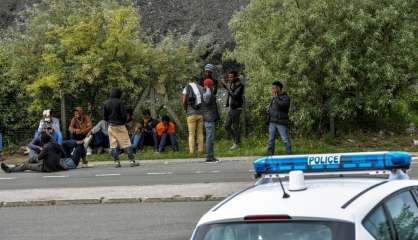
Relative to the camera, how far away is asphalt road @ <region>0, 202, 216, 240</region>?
1064 cm

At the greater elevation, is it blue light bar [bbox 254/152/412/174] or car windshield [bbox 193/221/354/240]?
blue light bar [bbox 254/152/412/174]

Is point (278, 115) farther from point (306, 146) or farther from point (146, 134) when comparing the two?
point (146, 134)

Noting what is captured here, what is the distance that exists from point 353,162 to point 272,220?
135cm

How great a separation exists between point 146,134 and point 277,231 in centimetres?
1656

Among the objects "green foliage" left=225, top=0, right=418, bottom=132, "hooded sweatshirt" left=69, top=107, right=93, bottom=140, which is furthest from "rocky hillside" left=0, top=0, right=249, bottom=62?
"hooded sweatshirt" left=69, top=107, right=93, bottom=140

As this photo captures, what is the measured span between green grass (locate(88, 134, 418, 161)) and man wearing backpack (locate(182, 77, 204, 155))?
15.1 inches

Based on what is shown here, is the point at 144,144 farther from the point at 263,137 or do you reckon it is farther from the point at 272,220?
the point at 272,220

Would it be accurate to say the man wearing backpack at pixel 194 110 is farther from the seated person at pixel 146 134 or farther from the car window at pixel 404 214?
the car window at pixel 404 214

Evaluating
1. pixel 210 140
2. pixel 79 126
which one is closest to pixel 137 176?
pixel 210 140

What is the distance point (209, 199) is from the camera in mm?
12555

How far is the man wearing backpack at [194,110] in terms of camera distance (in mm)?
19375

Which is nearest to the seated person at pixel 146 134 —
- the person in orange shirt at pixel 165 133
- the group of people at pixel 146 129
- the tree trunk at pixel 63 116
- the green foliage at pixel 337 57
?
the group of people at pixel 146 129

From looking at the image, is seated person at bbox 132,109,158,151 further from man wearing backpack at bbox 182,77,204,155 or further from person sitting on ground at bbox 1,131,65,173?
person sitting on ground at bbox 1,131,65,173

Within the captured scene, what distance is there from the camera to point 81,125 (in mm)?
21281
